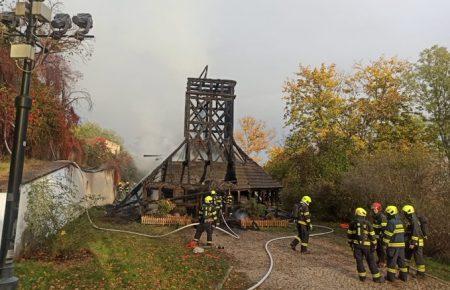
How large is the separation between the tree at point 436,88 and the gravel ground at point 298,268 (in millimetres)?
18952

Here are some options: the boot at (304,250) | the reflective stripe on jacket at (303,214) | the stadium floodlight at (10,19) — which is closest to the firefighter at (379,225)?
the reflective stripe on jacket at (303,214)

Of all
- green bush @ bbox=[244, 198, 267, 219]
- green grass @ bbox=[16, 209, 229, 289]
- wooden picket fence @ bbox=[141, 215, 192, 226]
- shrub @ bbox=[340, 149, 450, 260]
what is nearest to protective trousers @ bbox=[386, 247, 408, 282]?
green grass @ bbox=[16, 209, 229, 289]

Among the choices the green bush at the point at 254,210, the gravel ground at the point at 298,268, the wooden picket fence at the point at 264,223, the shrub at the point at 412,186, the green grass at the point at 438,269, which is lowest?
the green grass at the point at 438,269

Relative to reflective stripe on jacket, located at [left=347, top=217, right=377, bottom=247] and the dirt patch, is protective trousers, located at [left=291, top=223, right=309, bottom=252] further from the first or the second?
the dirt patch

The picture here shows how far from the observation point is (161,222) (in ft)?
61.6

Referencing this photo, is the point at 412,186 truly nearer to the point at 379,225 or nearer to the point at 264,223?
the point at 379,225

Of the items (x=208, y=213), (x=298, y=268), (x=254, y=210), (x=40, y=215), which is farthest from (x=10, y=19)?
(x=254, y=210)

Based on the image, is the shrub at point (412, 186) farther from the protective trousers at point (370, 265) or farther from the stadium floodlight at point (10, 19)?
the stadium floodlight at point (10, 19)

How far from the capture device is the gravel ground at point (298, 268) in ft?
32.5

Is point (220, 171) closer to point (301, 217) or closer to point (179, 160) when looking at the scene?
point (179, 160)

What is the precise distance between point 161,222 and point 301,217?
8004 millimetres

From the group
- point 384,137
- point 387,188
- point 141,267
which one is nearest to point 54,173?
point 141,267

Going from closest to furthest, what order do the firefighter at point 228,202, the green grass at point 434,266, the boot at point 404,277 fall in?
the boot at point 404,277, the green grass at point 434,266, the firefighter at point 228,202

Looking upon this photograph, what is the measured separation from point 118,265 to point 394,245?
7.73 meters
